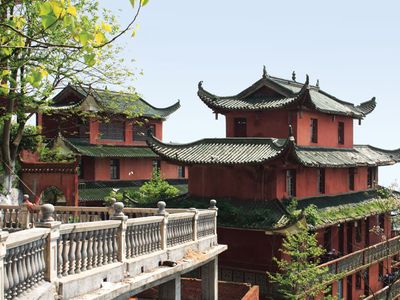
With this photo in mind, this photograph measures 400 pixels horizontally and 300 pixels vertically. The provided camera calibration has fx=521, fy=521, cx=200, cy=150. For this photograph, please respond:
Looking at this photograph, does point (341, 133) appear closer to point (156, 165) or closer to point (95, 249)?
point (156, 165)

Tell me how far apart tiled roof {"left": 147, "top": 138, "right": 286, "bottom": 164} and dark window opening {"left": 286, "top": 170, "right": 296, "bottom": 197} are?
1386 mm

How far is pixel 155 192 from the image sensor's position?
28.8m

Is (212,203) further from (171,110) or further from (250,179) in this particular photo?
(171,110)

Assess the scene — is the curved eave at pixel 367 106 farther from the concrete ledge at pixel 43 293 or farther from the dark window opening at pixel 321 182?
the concrete ledge at pixel 43 293

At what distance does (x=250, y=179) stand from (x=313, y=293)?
5.59m

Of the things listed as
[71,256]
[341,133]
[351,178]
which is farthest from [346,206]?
[71,256]

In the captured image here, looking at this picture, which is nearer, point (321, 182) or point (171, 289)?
point (171, 289)

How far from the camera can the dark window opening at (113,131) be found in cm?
3555

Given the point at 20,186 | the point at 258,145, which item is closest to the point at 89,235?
the point at 258,145

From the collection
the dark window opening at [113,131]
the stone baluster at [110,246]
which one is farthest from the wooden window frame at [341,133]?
the stone baluster at [110,246]

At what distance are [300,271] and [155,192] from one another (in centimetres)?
1131

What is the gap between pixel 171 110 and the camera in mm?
40719

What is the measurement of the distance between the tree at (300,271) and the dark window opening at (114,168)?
16995 millimetres

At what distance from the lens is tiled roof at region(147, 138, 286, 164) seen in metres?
22.3
